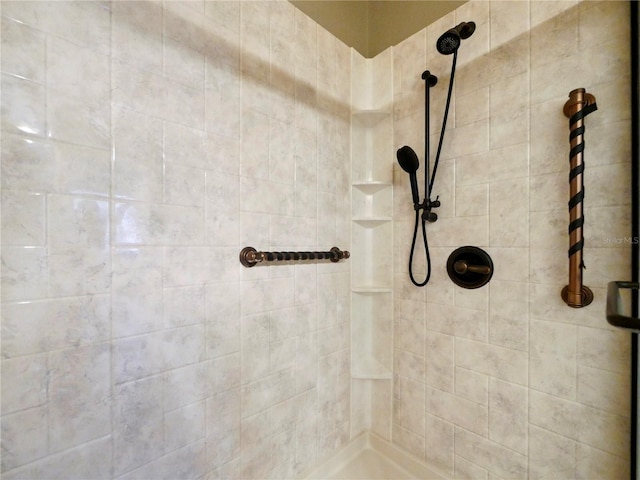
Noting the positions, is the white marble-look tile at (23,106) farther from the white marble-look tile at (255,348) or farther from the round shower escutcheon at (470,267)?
the round shower escutcheon at (470,267)

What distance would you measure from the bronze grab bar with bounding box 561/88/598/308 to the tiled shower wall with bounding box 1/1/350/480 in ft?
2.89

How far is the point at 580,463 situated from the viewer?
0.92m

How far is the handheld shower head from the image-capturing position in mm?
1219

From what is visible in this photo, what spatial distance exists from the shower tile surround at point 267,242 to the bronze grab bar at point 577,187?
0.22ft

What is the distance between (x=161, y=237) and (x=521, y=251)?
1.23m

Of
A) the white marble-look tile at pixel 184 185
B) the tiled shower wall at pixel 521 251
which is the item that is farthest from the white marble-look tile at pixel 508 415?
the white marble-look tile at pixel 184 185

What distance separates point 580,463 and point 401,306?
76cm

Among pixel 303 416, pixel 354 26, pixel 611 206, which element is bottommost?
pixel 303 416

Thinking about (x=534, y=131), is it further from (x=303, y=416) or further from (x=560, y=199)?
(x=303, y=416)

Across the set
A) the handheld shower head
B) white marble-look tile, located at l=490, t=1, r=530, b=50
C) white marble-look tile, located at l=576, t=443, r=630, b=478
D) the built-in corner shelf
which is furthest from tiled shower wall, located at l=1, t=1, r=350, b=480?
white marble-look tile, located at l=576, t=443, r=630, b=478

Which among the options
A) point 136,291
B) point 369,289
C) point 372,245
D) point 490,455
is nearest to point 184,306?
point 136,291

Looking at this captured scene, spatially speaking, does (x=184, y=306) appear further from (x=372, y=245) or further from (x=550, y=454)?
(x=550, y=454)

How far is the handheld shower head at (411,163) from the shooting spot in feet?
4.00

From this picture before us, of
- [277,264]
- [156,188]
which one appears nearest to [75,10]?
[156,188]
